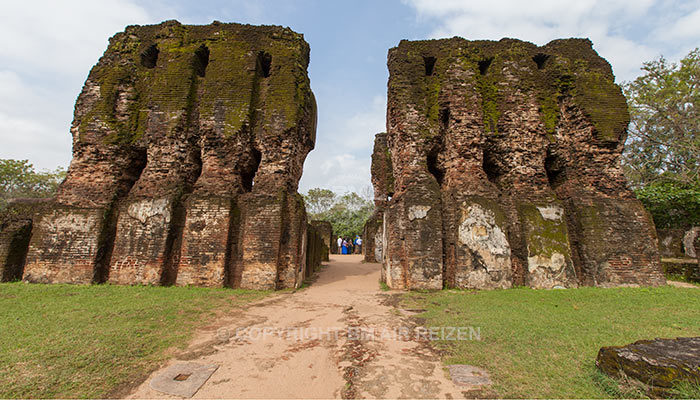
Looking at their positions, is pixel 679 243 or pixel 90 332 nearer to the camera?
pixel 90 332

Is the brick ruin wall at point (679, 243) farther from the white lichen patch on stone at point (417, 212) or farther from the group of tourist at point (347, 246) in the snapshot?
the group of tourist at point (347, 246)

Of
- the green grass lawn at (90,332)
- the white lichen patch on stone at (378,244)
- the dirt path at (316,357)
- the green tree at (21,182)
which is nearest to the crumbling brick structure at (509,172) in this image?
the dirt path at (316,357)

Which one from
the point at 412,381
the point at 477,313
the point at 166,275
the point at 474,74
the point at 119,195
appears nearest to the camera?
the point at 412,381

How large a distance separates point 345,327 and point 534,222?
6.66m

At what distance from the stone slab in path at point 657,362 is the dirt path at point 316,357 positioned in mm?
1569

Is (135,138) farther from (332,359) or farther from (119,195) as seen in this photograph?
(332,359)

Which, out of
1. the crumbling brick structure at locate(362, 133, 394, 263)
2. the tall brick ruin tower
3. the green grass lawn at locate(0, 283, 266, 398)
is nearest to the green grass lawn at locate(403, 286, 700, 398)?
the green grass lawn at locate(0, 283, 266, 398)

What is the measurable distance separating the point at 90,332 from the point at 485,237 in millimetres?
8541

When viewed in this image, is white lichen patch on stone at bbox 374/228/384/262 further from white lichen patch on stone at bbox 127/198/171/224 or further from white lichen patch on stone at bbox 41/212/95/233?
white lichen patch on stone at bbox 41/212/95/233

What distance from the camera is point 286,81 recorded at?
31.7 ft

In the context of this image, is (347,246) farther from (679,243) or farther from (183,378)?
(183,378)

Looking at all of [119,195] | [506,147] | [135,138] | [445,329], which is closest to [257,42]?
[135,138]

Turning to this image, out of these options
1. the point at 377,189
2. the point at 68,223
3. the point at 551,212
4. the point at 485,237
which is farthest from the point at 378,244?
the point at 68,223

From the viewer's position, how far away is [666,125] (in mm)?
17391
